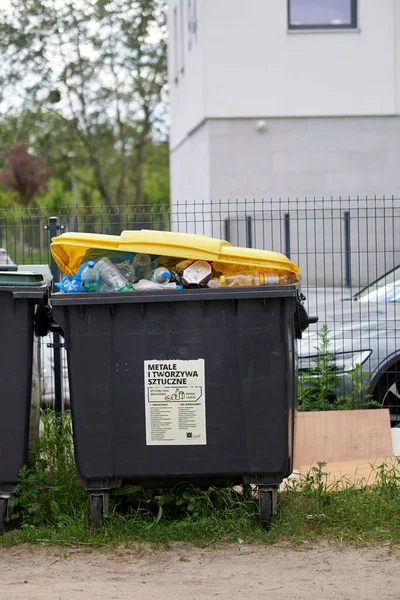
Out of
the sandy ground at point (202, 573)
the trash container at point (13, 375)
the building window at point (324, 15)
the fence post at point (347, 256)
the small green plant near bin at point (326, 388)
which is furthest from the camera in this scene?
the building window at point (324, 15)

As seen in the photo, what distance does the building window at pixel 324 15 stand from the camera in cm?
1805

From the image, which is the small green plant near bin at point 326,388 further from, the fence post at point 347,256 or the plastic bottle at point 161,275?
the plastic bottle at point 161,275

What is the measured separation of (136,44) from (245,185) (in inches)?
929

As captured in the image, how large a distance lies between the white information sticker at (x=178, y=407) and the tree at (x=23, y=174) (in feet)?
129

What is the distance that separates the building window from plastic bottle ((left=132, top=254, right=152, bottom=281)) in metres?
13.8

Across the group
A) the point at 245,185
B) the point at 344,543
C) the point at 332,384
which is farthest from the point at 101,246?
the point at 245,185

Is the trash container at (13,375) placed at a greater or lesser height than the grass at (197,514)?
greater

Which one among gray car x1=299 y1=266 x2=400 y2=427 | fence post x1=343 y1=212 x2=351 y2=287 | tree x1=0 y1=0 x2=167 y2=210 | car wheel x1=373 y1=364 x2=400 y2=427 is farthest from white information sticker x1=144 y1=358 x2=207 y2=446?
tree x1=0 y1=0 x2=167 y2=210

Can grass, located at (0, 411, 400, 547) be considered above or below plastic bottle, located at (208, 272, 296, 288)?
below

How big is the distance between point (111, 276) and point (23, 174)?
40.3 metres

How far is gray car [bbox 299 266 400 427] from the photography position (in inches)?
289

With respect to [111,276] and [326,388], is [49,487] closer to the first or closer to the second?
[111,276]

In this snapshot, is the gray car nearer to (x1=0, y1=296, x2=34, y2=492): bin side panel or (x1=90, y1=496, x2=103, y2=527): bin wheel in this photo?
(x1=90, y1=496, x2=103, y2=527): bin wheel

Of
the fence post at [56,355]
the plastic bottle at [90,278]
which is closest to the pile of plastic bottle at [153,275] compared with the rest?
the plastic bottle at [90,278]
